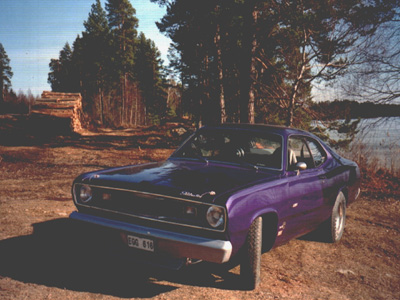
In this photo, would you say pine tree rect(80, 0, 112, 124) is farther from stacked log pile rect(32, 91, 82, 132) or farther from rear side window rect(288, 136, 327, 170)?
rear side window rect(288, 136, 327, 170)

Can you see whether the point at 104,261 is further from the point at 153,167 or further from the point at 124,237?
the point at 153,167

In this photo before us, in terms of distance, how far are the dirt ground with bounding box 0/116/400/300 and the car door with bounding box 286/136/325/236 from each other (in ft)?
1.84

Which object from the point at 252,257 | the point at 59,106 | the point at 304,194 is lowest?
the point at 252,257

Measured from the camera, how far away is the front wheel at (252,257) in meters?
3.25

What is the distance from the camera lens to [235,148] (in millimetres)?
4434

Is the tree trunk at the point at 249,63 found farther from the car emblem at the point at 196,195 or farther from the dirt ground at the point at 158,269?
the car emblem at the point at 196,195

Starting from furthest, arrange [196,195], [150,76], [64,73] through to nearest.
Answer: [150,76] < [64,73] < [196,195]

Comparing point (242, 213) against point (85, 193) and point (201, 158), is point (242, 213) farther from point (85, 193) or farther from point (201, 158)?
point (85, 193)

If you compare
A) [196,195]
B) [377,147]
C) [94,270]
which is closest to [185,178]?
[196,195]

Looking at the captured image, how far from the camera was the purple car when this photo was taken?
3.03 m

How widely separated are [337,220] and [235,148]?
2296mm

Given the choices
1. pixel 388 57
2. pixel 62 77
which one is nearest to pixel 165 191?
pixel 388 57

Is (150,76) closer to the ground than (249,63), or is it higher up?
higher up

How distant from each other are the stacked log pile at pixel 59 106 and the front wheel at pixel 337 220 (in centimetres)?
1897
